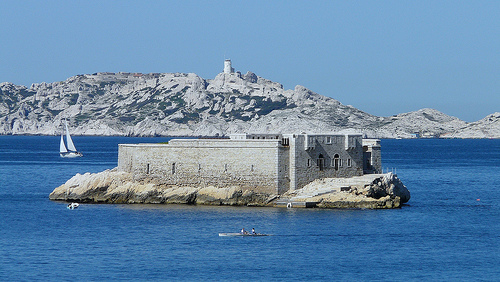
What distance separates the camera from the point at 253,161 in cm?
5850

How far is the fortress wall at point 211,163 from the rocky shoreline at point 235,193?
0.54 meters

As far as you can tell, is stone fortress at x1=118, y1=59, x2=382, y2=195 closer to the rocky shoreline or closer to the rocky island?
the rocky island

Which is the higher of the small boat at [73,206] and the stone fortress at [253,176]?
the stone fortress at [253,176]

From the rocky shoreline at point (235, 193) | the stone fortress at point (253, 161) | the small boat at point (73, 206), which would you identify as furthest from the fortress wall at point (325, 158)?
the small boat at point (73, 206)

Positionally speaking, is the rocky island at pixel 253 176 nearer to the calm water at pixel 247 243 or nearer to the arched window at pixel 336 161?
the arched window at pixel 336 161

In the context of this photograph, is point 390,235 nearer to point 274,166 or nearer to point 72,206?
point 274,166

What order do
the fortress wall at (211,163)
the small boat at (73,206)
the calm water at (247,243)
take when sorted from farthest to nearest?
the small boat at (73,206), the fortress wall at (211,163), the calm water at (247,243)

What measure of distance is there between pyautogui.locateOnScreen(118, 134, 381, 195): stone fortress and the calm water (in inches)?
99.6

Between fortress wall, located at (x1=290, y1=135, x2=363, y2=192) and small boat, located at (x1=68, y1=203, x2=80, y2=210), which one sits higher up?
fortress wall, located at (x1=290, y1=135, x2=363, y2=192)

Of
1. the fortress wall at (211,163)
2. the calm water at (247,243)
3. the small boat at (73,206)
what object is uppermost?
the fortress wall at (211,163)

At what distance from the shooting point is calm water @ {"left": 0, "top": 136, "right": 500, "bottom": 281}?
132ft

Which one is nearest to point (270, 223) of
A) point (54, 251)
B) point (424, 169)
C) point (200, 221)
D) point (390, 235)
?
point (200, 221)

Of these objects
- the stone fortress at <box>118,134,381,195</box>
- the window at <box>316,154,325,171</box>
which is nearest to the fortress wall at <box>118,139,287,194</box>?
the stone fortress at <box>118,134,381,195</box>

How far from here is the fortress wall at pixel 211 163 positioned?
58.2m
